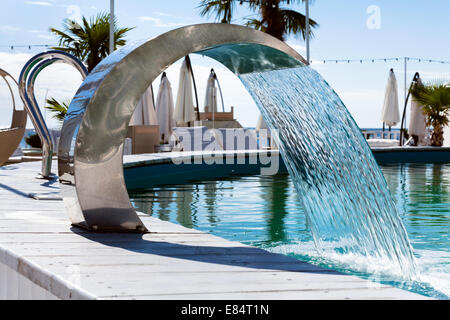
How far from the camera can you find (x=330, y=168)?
14.1 ft

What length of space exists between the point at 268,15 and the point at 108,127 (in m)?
14.4

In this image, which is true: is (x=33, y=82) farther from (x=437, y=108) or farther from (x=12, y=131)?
Answer: (x=437, y=108)

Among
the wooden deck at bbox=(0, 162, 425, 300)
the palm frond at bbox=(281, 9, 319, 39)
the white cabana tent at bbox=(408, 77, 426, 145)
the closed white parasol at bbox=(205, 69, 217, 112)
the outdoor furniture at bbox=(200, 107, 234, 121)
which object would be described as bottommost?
the wooden deck at bbox=(0, 162, 425, 300)

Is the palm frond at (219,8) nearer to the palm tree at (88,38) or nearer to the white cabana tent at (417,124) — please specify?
the palm tree at (88,38)

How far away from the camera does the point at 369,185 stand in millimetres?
3957

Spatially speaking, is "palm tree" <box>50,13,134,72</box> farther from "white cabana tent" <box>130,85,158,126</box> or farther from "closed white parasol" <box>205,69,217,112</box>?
"closed white parasol" <box>205,69,217,112</box>

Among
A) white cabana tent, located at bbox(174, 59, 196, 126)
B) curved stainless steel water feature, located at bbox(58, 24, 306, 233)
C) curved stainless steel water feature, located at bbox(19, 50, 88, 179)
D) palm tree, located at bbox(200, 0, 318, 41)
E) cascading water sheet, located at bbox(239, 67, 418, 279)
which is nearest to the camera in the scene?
curved stainless steel water feature, located at bbox(58, 24, 306, 233)

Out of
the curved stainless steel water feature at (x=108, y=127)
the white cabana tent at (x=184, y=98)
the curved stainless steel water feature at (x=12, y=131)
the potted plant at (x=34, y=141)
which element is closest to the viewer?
the curved stainless steel water feature at (x=108, y=127)

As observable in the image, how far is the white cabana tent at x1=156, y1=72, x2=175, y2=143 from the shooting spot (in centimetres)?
1798

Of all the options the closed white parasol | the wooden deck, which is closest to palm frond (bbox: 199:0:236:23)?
the closed white parasol

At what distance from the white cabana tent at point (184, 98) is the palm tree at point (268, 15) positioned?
7.44ft

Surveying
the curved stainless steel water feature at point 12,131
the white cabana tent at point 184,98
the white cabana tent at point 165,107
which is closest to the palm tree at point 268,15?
the white cabana tent at point 184,98

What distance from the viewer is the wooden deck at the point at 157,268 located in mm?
1898

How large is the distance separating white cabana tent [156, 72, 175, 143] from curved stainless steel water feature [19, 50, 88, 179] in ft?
39.3
